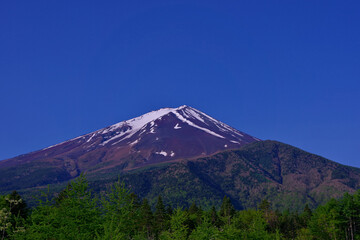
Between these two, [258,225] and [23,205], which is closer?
[258,225]

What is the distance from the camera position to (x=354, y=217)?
69625 mm

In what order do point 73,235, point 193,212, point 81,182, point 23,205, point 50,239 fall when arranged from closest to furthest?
point 73,235 → point 50,239 → point 81,182 → point 23,205 → point 193,212

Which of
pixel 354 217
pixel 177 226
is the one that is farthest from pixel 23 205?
pixel 354 217

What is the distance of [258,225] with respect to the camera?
3453 centimetres

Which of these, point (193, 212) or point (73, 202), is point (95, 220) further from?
point (193, 212)

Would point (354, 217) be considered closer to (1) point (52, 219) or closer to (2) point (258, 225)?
(2) point (258, 225)

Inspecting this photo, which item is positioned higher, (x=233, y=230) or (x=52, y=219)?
(x=52, y=219)

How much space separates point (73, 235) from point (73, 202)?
73.6 inches

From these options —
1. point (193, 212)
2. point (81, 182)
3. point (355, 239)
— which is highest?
point (81, 182)

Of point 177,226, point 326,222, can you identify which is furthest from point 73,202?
point 326,222

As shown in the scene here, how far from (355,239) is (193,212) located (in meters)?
35.7

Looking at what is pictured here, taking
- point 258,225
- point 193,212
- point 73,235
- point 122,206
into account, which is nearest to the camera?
point 73,235

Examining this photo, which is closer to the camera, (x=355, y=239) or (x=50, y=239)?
(x=50, y=239)

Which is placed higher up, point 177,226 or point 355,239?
point 177,226
